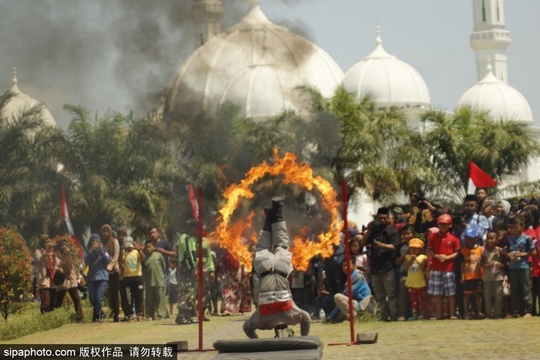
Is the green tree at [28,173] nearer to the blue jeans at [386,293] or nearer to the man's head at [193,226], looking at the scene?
the man's head at [193,226]

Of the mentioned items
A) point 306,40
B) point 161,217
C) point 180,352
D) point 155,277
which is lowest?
point 180,352

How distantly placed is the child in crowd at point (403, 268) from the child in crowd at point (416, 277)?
0.29 feet

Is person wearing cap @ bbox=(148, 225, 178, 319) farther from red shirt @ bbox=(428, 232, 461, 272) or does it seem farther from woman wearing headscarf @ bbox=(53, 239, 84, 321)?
red shirt @ bbox=(428, 232, 461, 272)

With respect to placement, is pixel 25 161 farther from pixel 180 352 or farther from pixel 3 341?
pixel 180 352

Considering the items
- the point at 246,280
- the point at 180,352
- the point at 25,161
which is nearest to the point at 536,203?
the point at 246,280

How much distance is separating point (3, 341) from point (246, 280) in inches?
268

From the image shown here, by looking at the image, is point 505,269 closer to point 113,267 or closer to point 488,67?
point 113,267

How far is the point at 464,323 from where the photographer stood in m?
21.5

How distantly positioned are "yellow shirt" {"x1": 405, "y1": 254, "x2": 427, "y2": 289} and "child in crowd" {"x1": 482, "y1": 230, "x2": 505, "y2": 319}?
115 cm

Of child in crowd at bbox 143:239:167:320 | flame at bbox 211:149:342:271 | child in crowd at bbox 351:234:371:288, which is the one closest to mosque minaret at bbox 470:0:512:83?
child in crowd at bbox 143:239:167:320

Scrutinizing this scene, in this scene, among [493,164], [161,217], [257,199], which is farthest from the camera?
[493,164]

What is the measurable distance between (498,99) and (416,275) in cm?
6892

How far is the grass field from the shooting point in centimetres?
1697

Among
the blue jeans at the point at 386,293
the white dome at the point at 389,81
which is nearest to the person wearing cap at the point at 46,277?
the blue jeans at the point at 386,293
